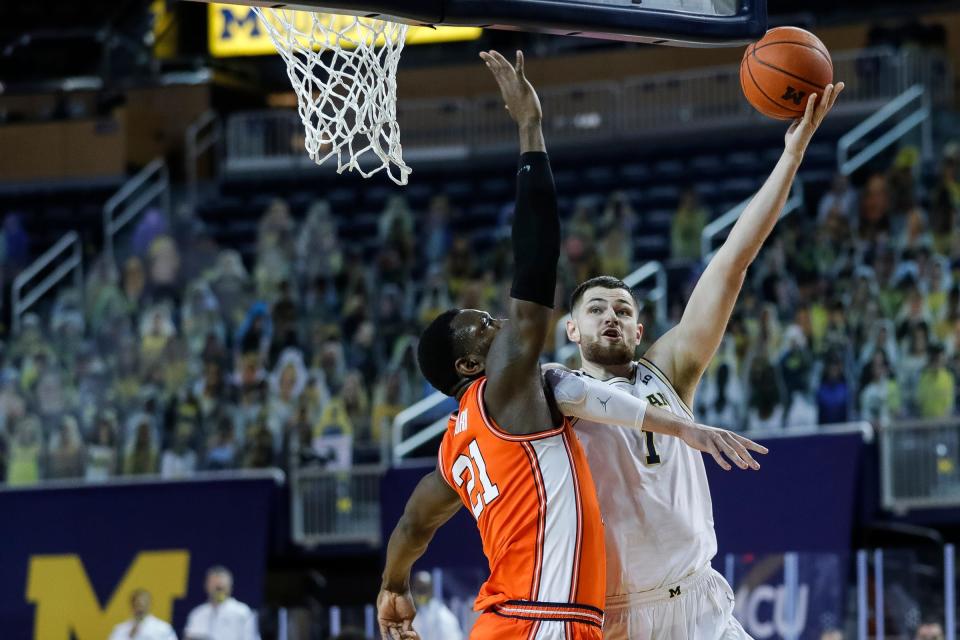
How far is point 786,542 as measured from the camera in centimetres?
1180

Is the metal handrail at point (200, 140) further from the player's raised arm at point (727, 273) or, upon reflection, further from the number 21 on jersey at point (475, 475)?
the number 21 on jersey at point (475, 475)

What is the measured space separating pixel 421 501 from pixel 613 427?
2.24 feet

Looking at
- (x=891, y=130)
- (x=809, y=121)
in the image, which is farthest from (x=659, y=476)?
(x=891, y=130)

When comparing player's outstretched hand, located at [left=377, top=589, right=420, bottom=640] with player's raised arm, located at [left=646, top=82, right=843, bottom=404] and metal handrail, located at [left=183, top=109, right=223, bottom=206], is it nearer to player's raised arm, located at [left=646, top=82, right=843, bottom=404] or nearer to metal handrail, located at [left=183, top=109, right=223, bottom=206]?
player's raised arm, located at [left=646, top=82, right=843, bottom=404]

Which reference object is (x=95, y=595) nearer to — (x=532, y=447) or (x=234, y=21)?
(x=532, y=447)

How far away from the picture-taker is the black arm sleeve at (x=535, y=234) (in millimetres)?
4488

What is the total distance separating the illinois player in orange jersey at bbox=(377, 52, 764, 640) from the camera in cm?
453

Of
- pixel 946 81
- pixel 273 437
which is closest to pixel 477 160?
pixel 946 81

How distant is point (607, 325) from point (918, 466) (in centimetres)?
777

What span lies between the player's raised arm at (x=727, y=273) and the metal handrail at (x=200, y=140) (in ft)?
56.7

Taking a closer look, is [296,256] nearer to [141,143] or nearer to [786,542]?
[141,143]

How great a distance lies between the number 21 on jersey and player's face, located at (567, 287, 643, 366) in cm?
71

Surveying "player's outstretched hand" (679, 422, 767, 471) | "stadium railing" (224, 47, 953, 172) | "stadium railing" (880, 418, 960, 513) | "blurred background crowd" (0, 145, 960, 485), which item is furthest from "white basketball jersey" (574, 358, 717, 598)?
"stadium railing" (224, 47, 953, 172)

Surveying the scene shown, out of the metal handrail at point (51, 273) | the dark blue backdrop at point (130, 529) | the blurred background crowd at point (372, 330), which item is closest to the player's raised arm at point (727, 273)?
the blurred background crowd at point (372, 330)
